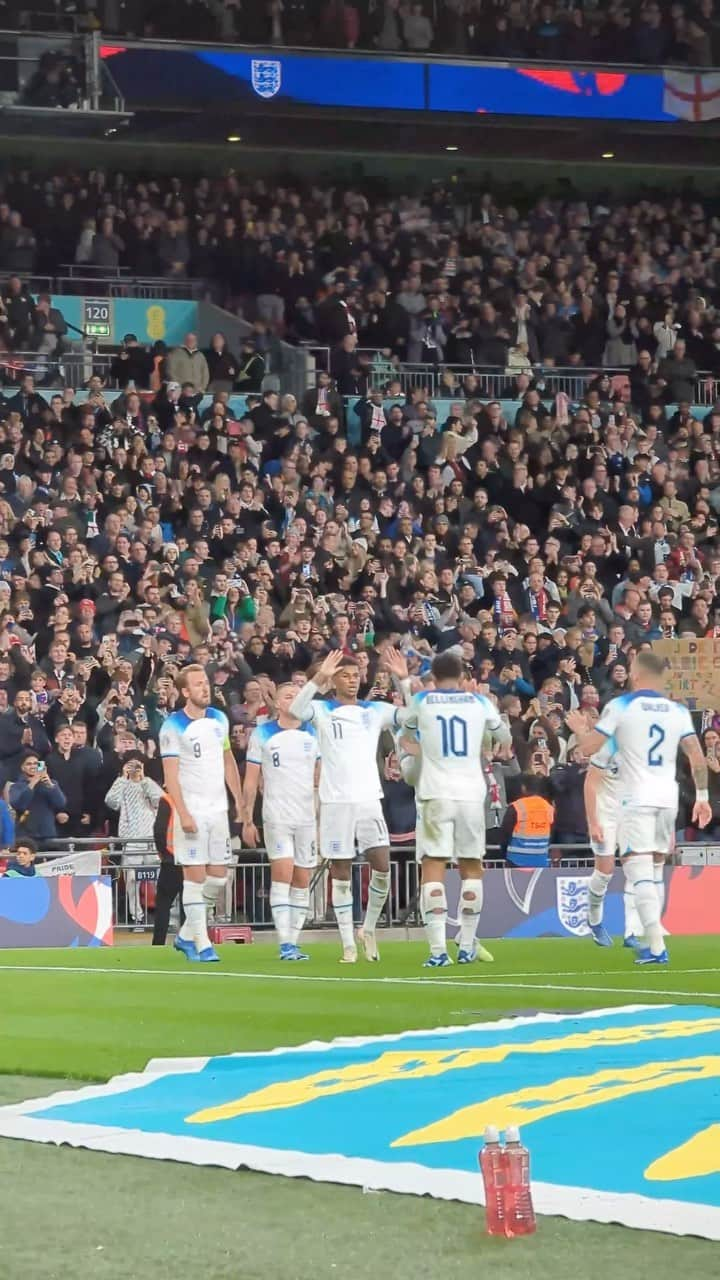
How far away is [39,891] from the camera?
66.2 ft

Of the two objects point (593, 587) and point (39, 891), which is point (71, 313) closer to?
point (593, 587)

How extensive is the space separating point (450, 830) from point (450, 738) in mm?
653

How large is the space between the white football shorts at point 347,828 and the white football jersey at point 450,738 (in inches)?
37.7

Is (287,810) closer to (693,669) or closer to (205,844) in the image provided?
(205,844)

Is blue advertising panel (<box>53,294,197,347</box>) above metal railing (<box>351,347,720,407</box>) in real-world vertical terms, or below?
above

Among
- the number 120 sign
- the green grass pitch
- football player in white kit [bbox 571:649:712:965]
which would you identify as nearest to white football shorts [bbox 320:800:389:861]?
the green grass pitch

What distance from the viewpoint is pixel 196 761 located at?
639 inches

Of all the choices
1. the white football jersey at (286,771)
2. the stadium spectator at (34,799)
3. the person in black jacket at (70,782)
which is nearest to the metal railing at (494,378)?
the person in black jacket at (70,782)

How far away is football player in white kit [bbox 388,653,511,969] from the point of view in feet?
50.6

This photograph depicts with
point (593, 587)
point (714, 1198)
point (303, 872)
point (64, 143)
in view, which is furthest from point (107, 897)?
point (64, 143)

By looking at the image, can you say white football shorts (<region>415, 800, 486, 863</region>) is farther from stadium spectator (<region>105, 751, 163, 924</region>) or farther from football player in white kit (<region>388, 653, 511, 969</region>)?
stadium spectator (<region>105, 751, 163, 924</region>)

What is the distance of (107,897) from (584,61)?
22722 mm

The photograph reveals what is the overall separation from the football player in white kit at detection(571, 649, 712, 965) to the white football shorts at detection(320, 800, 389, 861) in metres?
1.85

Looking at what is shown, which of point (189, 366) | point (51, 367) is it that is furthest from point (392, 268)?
point (51, 367)
